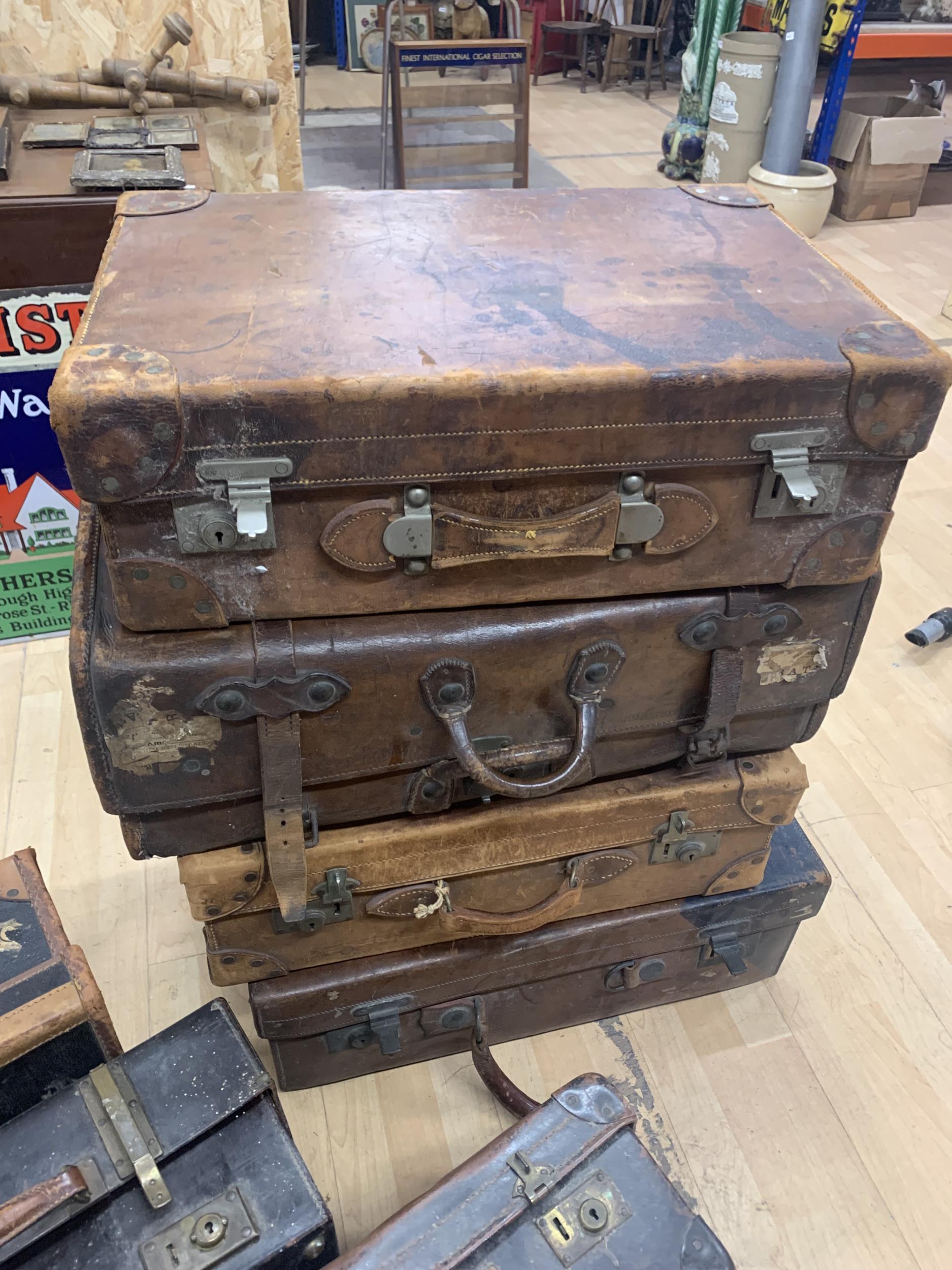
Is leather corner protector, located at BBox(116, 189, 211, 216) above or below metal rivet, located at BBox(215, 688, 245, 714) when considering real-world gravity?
above

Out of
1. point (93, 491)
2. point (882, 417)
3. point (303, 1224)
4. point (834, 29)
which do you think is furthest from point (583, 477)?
point (834, 29)

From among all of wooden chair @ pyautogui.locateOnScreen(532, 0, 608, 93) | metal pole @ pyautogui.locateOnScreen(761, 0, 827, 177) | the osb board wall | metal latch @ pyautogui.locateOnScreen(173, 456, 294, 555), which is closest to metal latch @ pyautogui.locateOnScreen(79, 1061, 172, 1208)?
metal latch @ pyautogui.locateOnScreen(173, 456, 294, 555)

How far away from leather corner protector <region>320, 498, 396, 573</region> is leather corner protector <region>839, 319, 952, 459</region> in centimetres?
54

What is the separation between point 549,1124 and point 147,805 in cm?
64

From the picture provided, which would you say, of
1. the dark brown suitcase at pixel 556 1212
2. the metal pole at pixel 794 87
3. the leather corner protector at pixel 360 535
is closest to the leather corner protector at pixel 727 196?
the leather corner protector at pixel 360 535

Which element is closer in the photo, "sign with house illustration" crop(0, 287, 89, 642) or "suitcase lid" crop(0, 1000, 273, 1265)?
"suitcase lid" crop(0, 1000, 273, 1265)

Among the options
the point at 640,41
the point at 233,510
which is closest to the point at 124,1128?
the point at 233,510

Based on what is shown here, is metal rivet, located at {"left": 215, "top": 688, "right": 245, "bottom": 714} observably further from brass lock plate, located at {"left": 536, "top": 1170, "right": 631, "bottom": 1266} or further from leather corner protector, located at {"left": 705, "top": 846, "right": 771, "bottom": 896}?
leather corner protector, located at {"left": 705, "top": 846, "right": 771, "bottom": 896}

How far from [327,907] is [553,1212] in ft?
1.55

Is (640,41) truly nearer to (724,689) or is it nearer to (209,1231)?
(724,689)

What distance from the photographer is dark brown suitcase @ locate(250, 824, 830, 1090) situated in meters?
1.39

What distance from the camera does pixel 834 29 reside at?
4582mm

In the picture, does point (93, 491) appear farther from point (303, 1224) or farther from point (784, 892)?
point (784, 892)

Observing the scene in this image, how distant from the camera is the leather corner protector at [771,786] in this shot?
4.55ft
